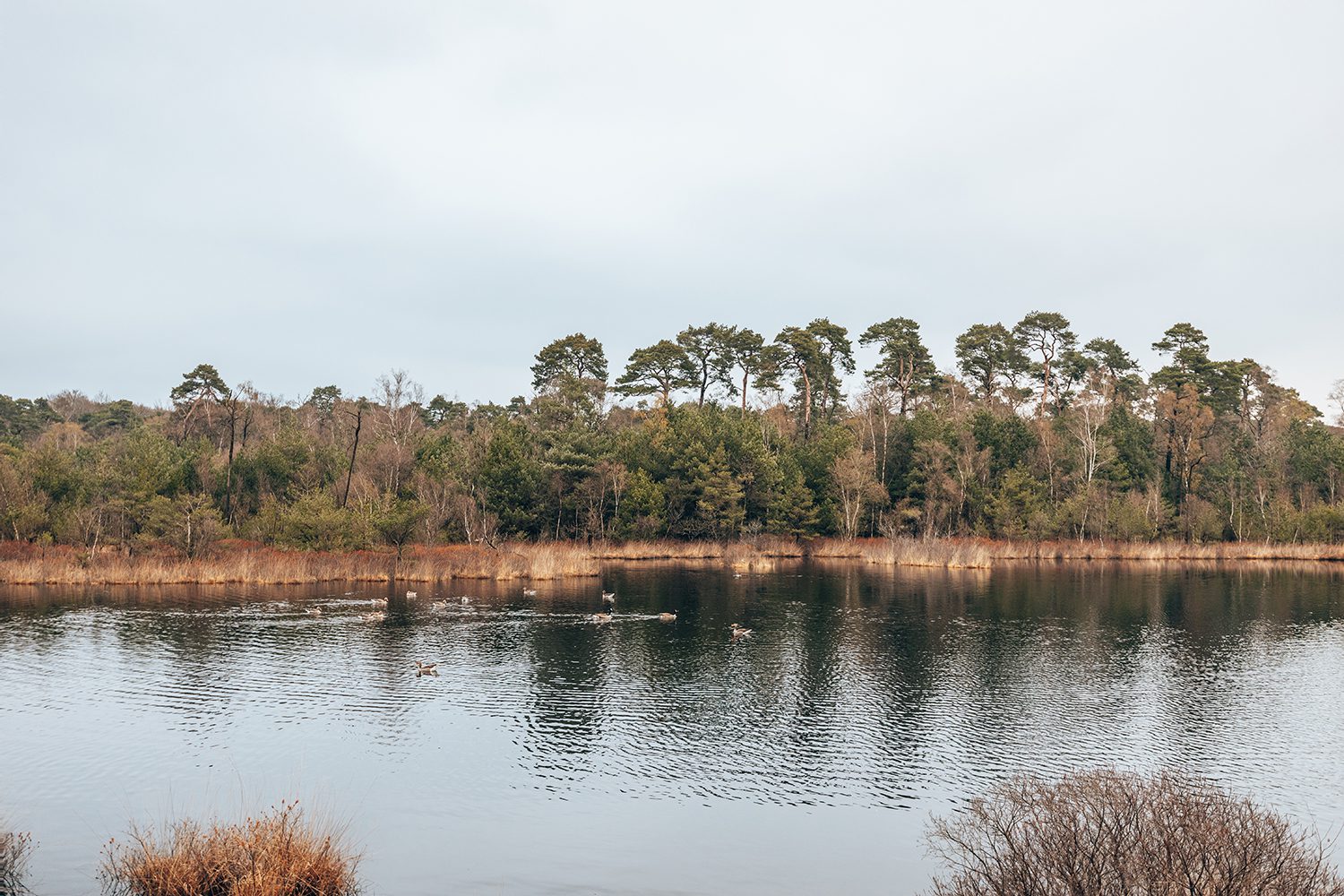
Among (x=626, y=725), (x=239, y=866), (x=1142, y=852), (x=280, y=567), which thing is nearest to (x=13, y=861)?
(x=239, y=866)

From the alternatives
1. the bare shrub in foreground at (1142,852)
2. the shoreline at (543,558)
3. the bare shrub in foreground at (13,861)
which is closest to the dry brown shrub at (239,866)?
the bare shrub in foreground at (13,861)

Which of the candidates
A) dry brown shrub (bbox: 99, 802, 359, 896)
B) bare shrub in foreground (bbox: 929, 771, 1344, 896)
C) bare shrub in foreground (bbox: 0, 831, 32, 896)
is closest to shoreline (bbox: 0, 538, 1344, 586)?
bare shrub in foreground (bbox: 0, 831, 32, 896)

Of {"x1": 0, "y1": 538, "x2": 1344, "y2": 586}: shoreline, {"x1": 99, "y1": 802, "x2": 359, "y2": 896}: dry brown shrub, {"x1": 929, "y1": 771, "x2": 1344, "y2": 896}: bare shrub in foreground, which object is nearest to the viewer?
{"x1": 929, "y1": 771, "x2": 1344, "y2": 896}: bare shrub in foreground

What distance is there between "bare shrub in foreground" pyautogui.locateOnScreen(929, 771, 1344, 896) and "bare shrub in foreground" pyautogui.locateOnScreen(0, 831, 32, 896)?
1347 cm

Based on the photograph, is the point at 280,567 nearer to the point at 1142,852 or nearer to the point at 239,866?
the point at 239,866

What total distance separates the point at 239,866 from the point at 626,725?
40.6ft

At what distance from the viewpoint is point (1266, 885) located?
9.82 metres

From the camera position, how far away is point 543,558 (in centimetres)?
5853

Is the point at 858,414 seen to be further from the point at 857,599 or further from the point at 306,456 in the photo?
the point at 306,456

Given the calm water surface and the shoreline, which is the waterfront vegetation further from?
the shoreline

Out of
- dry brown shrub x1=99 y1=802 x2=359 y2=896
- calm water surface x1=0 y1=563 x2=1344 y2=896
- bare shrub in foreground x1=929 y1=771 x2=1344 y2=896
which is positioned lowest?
calm water surface x1=0 y1=563 x2=1344 y2=896

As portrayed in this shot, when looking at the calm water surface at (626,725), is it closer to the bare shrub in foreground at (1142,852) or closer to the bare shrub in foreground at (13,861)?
the bare shrub in foreground at (13,861)

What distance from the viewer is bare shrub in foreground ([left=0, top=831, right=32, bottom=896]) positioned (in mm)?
13234

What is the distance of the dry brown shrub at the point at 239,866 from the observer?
1214cm
